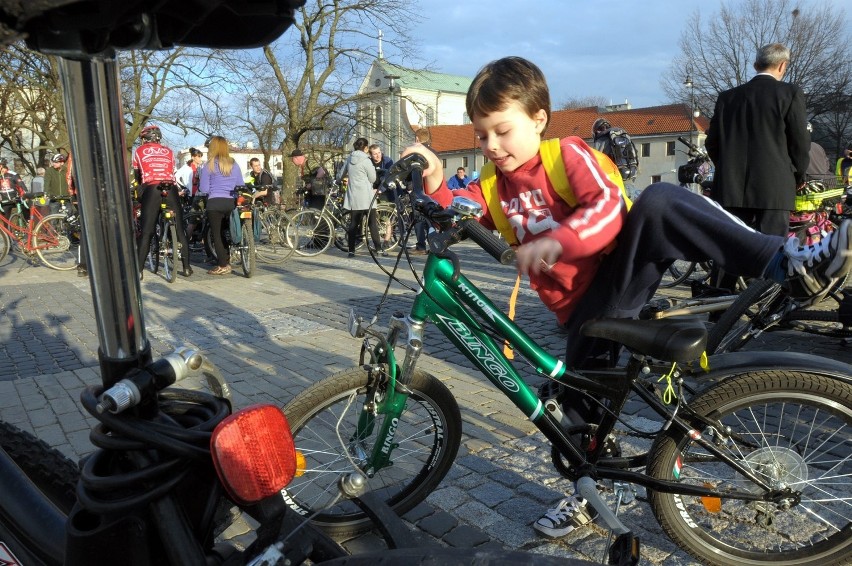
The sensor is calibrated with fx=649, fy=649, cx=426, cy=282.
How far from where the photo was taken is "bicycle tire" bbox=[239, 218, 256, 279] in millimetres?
9461

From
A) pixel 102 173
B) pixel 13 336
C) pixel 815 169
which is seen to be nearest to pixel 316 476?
pixel 102 173

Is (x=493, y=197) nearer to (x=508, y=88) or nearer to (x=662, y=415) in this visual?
(x=508, y=88)

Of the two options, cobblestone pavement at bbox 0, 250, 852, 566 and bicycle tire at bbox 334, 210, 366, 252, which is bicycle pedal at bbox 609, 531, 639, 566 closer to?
cobblestone pavement at bbox 0, 250, 852, 566

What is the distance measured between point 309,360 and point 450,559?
4298 millimetres

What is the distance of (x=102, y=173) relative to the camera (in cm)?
96

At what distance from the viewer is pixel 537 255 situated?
6.25ft

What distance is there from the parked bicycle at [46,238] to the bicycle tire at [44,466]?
10.2 m

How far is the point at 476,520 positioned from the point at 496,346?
0.84 m

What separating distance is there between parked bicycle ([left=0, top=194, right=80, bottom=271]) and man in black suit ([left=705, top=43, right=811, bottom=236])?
9.68 m

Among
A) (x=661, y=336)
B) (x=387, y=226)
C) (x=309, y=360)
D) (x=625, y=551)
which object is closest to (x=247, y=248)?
(x=387, y=226)

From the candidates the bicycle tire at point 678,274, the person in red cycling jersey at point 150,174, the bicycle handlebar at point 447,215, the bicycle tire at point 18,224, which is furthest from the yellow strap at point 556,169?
the bicycle tire at point 18,224

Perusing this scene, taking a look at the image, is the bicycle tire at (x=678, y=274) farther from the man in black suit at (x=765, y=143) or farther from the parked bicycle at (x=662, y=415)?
the parked bicycle at (x=662, y=415)

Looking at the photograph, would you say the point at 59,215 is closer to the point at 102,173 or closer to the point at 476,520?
the point at 476,520

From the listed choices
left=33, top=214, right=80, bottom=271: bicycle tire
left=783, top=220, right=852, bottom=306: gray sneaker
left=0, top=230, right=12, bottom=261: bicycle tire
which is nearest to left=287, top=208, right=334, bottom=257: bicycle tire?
left=33, top=214, right=80, bottom=271: bicycle tire
